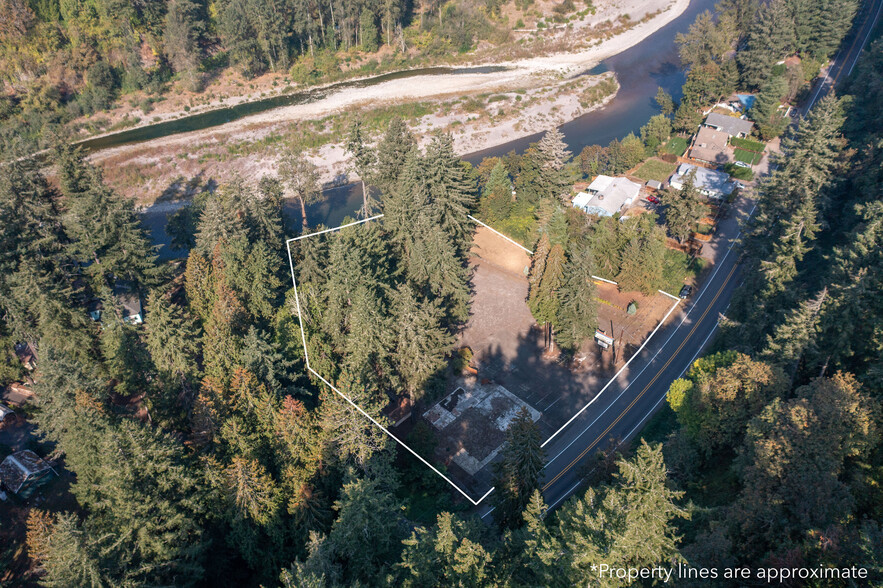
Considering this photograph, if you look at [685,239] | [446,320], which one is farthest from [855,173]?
[446,320]

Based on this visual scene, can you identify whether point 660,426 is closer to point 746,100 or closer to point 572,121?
point 572,121

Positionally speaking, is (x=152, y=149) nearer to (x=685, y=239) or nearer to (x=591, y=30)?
(x=685, y=239)

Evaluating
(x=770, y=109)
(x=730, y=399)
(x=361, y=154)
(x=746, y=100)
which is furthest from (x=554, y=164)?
(x=746, y=100)

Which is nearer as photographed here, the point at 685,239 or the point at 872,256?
the point at 872,256

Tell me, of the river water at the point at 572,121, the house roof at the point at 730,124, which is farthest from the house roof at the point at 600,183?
the house roof at the point at 730,124

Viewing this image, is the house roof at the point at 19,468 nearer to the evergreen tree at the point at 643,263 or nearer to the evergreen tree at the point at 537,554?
the evergreen tree at the point at 537,554

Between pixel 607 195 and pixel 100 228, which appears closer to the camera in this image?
pixel 100 228
